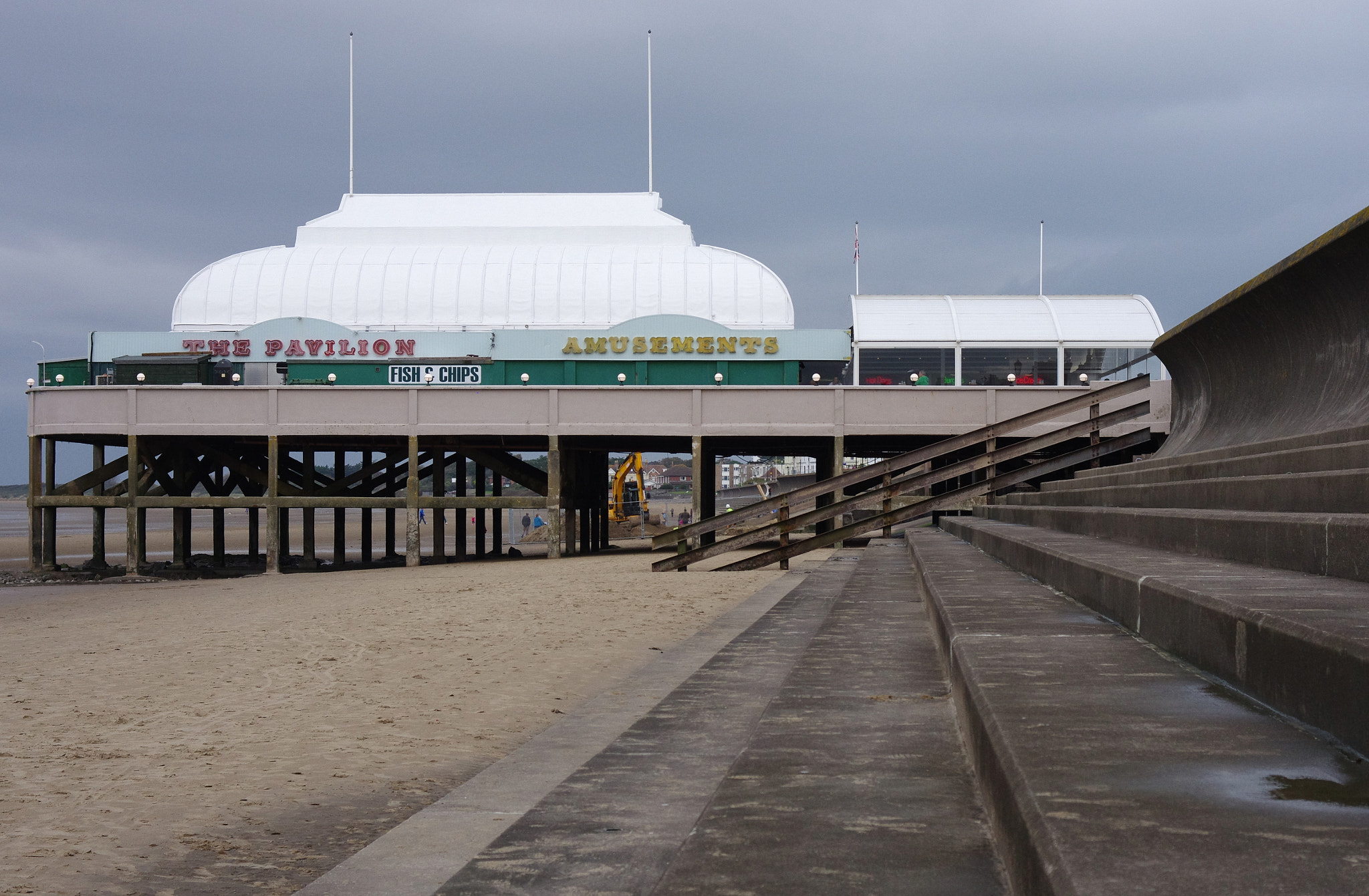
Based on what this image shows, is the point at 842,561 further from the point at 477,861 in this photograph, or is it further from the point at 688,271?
the point at 688,271

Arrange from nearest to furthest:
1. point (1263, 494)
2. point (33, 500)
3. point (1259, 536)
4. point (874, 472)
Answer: point (1259, 536), point (1263, 494), point (874, 472), point (33, 500)

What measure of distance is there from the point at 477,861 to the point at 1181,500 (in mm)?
5179

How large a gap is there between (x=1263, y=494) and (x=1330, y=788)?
12.0 ft

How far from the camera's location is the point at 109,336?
1371 inches

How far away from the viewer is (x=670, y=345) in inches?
1350

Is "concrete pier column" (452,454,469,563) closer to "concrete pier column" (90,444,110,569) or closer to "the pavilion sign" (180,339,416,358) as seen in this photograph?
"the pavilion sign" (180,339,416,358)

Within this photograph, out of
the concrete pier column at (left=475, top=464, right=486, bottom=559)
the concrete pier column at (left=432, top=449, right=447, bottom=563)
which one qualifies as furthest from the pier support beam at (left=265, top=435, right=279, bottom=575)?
the concrete pier column at (left=475, top=464, right=486, bottom=559)

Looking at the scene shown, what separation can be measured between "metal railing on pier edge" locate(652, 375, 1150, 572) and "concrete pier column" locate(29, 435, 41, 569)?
17949mm

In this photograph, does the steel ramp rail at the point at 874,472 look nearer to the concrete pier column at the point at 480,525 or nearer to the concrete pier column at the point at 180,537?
the concrete pier column at the point at 480,525

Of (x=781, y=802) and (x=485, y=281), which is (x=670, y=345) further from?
(x=781, y=802)

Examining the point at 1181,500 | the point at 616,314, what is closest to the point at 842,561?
the point at 1181,500

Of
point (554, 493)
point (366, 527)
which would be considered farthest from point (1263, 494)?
point (366, 527)

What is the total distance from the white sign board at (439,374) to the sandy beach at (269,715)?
62.5 ft

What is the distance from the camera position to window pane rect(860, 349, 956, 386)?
33031 millimetres
